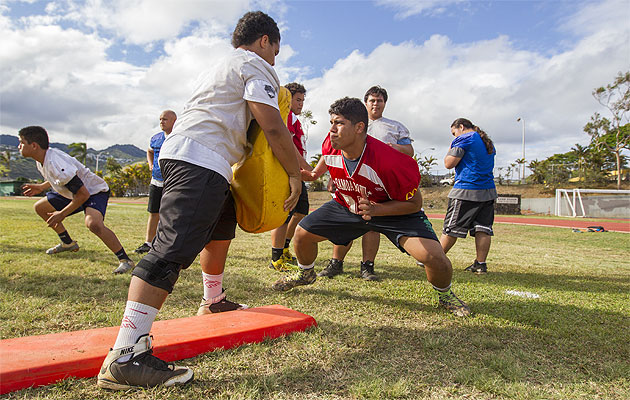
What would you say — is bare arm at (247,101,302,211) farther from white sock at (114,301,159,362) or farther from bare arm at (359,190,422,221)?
white sock at (114,301,159,362)

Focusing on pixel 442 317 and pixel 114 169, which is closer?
pixel 442 317

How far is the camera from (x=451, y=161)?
17.4 ft

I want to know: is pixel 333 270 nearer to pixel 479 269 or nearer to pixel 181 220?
pixel 479 269

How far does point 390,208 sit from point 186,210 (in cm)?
187

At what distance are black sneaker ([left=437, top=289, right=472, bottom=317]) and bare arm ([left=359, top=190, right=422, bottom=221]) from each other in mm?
790

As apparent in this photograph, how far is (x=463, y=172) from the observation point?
17.3ft

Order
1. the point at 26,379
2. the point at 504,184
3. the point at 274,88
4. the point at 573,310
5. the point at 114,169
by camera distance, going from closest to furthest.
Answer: the point at 26,379, the point at 274,88, the point at 573,310, the point at 504,184, the point at 114,169

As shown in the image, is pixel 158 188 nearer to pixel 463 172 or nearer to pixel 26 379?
pixel 26 379

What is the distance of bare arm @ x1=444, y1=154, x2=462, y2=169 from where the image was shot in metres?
5.24

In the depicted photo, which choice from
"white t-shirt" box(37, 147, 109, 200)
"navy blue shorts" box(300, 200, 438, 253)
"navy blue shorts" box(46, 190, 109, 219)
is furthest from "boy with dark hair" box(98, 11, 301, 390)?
"navy blue shorts" box(46, 190, 109, 219)

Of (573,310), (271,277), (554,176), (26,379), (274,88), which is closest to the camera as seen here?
(26,379)

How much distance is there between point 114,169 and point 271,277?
8631cm

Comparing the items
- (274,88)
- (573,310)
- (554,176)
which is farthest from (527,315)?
(554,176)

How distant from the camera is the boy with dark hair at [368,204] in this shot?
127 inches
